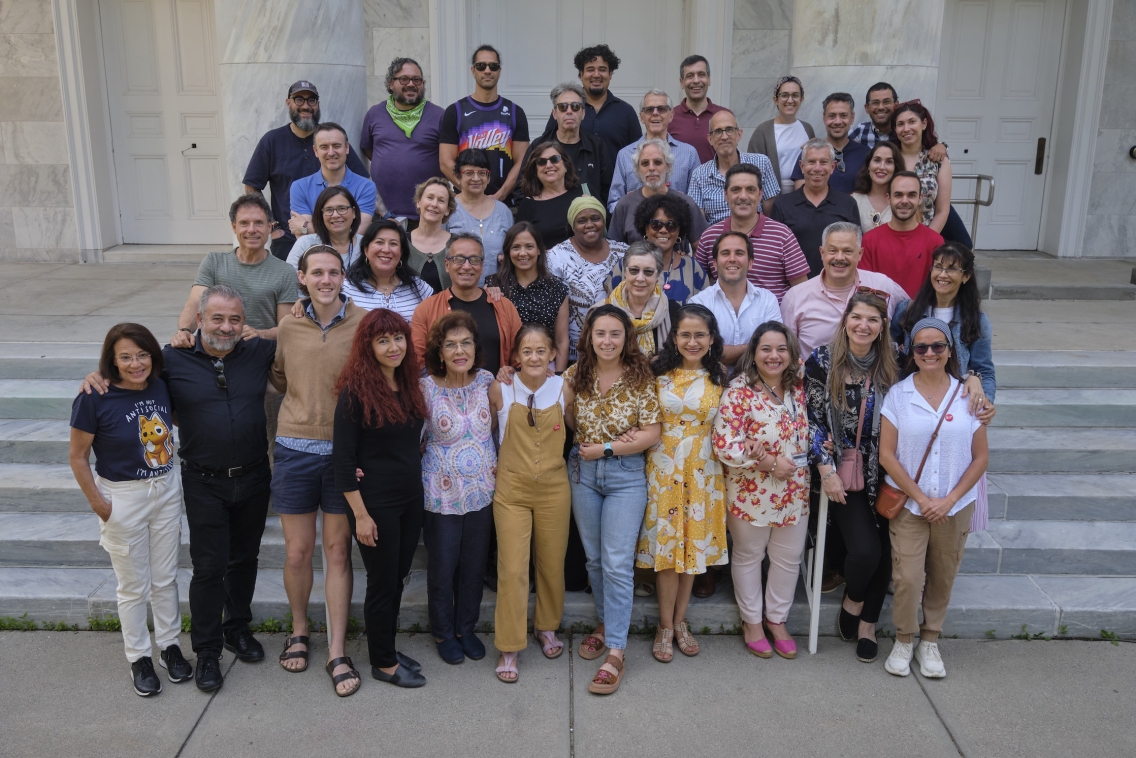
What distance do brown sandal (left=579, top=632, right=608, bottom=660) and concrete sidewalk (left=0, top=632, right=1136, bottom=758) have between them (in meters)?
0.08

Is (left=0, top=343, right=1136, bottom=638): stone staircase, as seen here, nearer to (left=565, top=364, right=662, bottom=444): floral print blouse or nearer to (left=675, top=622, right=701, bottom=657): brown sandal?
(left=675, top=622, right=701, bottom=657): brown sandal

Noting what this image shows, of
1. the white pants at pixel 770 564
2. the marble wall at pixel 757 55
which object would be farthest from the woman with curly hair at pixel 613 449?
the marble wall at pixel 757 55

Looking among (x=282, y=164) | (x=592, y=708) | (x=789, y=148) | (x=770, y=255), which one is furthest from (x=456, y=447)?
(x=789, y=148)

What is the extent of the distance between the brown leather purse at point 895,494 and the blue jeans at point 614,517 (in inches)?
42.3

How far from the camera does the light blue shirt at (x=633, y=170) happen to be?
18.7 feet

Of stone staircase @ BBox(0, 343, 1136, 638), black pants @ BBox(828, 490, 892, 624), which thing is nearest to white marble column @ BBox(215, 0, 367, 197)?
stone staircase @ BBox(0, 343, 1136, 638)

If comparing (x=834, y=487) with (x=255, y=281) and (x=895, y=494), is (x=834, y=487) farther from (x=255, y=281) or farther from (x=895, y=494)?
(x=255, y=281)

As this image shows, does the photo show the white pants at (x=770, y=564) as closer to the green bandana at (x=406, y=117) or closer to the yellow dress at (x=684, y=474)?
the yellow dress at (x=684, y=474)

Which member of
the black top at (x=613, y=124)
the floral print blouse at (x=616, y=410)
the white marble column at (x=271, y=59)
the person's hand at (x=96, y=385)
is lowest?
the floral print blouse at (x=616, y=410)

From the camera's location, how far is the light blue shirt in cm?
571

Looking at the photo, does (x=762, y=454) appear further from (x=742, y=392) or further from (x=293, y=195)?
(x=293, y=195)

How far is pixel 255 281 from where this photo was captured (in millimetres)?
4590

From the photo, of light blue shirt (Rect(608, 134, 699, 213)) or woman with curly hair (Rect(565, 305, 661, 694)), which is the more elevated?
light blue shirt (Rect(608, 134, 699, 213))

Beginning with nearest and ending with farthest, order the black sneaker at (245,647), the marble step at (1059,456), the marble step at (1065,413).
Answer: the black sneaker at (245,647), the marble step at (1059,456), the marble step at (1065,413)
